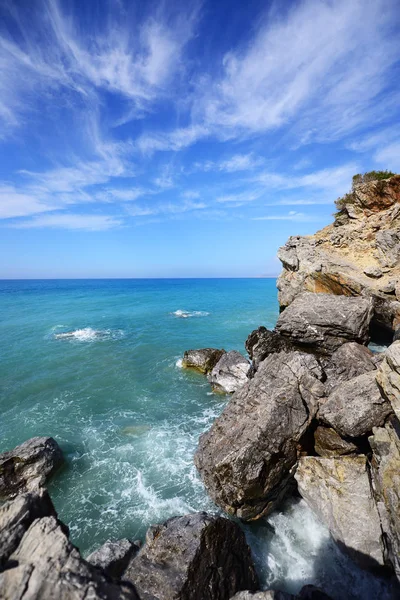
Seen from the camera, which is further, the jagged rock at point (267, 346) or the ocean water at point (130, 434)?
the jagged rock at point (267, 346)

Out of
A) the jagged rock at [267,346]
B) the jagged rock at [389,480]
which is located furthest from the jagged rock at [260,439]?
the jagged rock at [267,346]

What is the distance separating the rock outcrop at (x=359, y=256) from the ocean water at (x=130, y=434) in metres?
11.7

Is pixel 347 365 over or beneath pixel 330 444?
over

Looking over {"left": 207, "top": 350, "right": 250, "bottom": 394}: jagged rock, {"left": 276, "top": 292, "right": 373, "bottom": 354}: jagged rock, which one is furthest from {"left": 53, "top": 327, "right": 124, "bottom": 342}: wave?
{"left": 276, "top": 292, "right": 373, "bottom": 354}: jagged rock

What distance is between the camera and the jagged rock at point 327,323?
60.8 ft

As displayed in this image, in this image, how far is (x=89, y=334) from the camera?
40719 millimetres

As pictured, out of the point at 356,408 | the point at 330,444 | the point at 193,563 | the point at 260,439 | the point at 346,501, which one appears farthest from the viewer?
the point at 330,444

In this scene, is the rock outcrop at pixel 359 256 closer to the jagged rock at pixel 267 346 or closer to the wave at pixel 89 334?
the jagged rock at pixel 267 346

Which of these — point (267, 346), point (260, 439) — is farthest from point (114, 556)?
point (267, 346)

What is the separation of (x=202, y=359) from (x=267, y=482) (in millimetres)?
16618

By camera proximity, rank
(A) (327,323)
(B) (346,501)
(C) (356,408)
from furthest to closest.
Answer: (A) (327,323) < (C) (356,408) < (B) (346,501)

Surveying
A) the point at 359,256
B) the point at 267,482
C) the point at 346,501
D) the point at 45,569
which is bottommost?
the point at 346,501

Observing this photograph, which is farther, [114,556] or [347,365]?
[347,365]

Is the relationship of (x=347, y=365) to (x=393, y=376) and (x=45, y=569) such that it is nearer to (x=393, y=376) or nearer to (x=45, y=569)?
(x=393, y=376)
